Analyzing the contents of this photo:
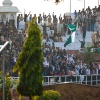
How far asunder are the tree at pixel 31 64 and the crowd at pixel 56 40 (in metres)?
7.21

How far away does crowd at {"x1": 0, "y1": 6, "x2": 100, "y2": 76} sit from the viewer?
1019 inches

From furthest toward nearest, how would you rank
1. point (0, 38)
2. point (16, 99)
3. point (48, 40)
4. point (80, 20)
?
1. point (80, 20)
2. point (48, 40)
3. point (0, 38)
4. point (16, 99)

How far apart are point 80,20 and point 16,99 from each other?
15.1 meters

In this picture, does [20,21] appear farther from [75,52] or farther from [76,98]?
[76,98]

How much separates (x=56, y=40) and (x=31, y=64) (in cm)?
1583

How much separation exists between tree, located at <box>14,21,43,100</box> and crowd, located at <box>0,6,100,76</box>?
7.21 metres

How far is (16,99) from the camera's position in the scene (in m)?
18.1

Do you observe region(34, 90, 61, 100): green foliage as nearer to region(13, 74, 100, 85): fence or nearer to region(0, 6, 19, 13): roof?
region(13, 74, 100, 85): fence

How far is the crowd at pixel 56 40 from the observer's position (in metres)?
25.9

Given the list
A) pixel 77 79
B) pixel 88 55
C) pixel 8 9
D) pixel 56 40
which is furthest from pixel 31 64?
pixel 8 9

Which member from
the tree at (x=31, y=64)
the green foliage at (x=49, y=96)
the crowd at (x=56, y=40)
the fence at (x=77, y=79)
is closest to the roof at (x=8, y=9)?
the crowd at (x=56, y=40)

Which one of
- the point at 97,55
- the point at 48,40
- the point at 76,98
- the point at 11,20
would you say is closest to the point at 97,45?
the point at 97,55

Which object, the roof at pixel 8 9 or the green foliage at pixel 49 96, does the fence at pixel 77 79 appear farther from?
the roof at pixel 8 9

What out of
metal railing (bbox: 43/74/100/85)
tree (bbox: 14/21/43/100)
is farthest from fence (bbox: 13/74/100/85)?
tree (bbox: 14/21/43/100)
